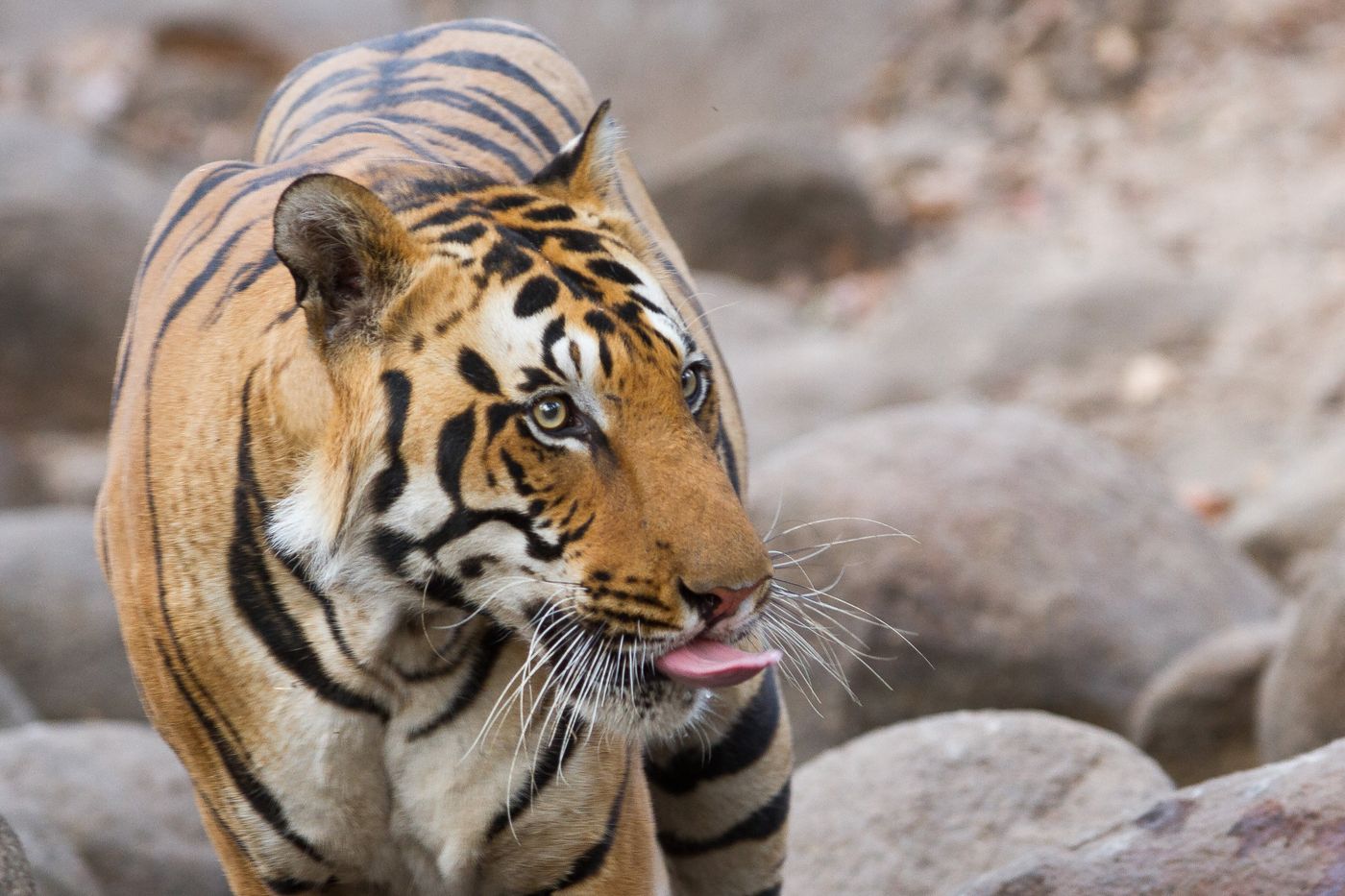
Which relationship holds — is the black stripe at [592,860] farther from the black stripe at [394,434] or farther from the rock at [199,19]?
the rock at [199,19]

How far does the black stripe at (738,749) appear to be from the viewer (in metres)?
2.93

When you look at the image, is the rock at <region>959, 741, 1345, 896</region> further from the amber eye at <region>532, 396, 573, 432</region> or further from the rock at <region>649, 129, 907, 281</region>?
the rock at <region>649, 129, 907, 281</region>

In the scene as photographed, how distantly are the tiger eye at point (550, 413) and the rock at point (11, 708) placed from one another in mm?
3152

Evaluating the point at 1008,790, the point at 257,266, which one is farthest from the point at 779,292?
the point at 257,266

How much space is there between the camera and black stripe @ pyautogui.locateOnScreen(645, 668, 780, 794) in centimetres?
293

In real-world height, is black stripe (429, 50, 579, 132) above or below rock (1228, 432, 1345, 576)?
above

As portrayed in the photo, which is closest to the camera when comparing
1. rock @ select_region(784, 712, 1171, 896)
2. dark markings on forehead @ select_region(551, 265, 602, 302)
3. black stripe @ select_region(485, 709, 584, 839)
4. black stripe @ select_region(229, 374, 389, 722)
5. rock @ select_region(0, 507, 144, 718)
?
dark markings on forehead @ select_region(551, 265, 602, 302)

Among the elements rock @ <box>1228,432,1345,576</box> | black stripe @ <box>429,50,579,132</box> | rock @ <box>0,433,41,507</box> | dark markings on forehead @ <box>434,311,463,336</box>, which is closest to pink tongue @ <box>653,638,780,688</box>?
dark markings on forehead @ <box>434,311,463,336</box>

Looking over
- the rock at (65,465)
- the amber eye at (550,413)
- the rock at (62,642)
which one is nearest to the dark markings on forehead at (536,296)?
the amber eye at (550,413)

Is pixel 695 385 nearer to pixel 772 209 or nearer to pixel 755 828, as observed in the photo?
pixel 755 828

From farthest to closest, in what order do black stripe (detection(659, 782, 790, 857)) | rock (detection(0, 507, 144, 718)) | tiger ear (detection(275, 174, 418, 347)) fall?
rock (detection(0, 507, 144, 718)) → black stripe (detection(659, 782, 790, 857)) → tiger ear (detection(275, 174, 418, 347))

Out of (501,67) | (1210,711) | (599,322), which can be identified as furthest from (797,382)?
(599,322)

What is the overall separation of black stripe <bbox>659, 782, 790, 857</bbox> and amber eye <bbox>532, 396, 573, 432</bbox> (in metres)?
1.26

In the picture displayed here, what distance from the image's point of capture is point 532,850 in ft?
7.74
